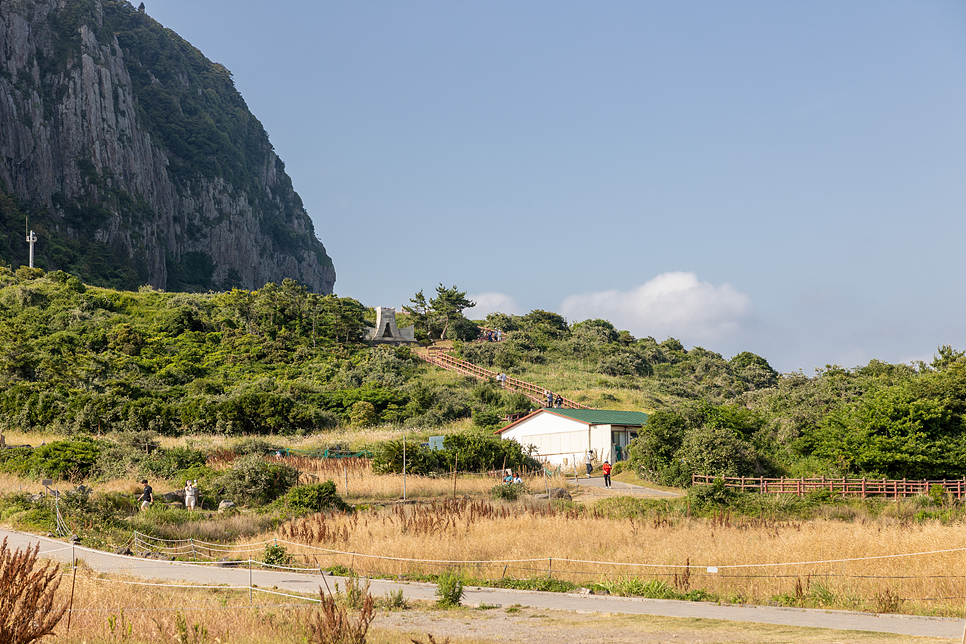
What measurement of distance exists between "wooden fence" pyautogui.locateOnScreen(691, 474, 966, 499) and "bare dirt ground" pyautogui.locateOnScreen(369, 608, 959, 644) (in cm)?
1861

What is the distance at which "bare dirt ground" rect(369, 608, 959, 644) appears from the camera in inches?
416

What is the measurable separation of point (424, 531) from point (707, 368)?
254 ft

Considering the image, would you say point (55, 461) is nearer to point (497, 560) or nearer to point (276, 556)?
point (276, 556)

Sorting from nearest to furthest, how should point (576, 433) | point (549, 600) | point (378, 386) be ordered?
point (549, 600) < point (576, 433) < point (378, 386)

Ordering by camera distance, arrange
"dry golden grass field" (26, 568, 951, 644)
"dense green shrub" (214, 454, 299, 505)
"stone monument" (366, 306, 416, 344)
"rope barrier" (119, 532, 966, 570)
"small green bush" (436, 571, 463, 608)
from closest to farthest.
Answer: "dry golden grass field" (26, 568, 951, 644)
"small green bush" (436, 571, 463, 608)
"rope barrier" (119, 532, 966, 570)
"dense green shrub" (214, 454, 299, 505)
"stone monument" (366, 306, 416, 344)

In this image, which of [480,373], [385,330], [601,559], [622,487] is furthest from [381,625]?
[385,330]

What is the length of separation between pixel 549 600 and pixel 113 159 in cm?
15478

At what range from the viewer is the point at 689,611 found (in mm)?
13164

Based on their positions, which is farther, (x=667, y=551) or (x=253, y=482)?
(x=253, y=482)

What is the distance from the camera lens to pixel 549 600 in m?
14.5

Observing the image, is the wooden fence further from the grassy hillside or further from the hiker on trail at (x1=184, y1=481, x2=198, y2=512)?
the hiker on trail at (x1=184, y1=481, x2=198, y2=512)

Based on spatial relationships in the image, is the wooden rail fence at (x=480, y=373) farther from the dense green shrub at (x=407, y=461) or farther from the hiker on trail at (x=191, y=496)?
the hiker on trail at (x=191, y=496)

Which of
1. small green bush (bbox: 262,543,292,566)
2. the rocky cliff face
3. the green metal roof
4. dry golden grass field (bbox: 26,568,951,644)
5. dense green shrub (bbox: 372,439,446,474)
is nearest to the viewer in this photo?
dry golden grass field (bbox: 26,568,951,644)

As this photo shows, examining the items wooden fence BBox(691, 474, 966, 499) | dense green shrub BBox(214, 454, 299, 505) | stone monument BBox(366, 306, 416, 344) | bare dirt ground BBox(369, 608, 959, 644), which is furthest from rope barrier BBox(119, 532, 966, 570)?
stone monument BBox(366, 306, 416, 344)
